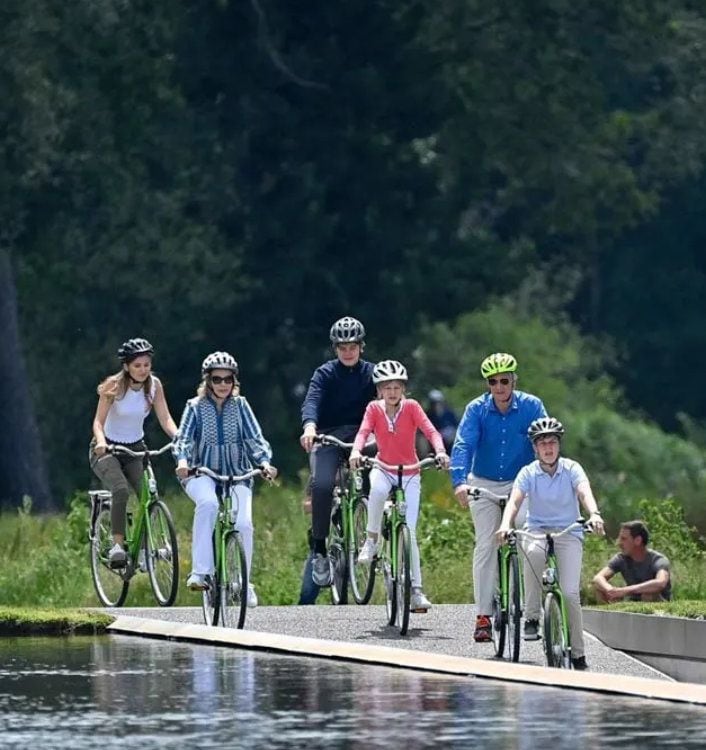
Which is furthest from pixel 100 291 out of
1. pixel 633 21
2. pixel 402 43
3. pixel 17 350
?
pixel 633 21

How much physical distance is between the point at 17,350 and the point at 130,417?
2320 centimetres

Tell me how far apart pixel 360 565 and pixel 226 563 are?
6.25 feet

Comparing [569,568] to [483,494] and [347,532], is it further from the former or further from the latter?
[347,532]

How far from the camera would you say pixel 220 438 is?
59.8 feet

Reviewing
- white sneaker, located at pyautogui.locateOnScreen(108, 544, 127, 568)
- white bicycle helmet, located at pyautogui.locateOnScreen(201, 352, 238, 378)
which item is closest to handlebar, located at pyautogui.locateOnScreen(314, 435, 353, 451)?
white bicycle helmet, located at pyautogui.locateOnScreen(201, 352, 238, 378)

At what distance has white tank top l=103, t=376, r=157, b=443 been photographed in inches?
776

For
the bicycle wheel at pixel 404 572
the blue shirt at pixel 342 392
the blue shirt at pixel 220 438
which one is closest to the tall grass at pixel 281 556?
the blue shirt at pixel 342 392

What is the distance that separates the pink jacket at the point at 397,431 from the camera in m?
18.3

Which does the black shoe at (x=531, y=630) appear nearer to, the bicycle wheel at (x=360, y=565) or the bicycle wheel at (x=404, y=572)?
the bicycle wheel at (x=404, y=572)

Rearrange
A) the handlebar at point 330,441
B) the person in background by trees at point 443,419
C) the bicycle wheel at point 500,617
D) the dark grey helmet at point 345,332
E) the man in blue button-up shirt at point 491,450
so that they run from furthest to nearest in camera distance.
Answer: the person in background by trees at point 443,419 → the dark grey helmet at point 345,332 → the handlebar at point 330,441 → the man in blue button-up shirt at point 491,450 → the bicycle wheel at point 500,617

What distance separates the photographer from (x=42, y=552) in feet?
84.2

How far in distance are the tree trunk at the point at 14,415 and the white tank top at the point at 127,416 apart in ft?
74.2

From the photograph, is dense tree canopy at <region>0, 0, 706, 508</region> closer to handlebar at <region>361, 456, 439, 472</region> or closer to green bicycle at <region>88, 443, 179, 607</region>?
green bicycle at <region>88, 443, 179, 607</region>

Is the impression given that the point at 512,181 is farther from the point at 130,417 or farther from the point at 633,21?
the point at 130,417
